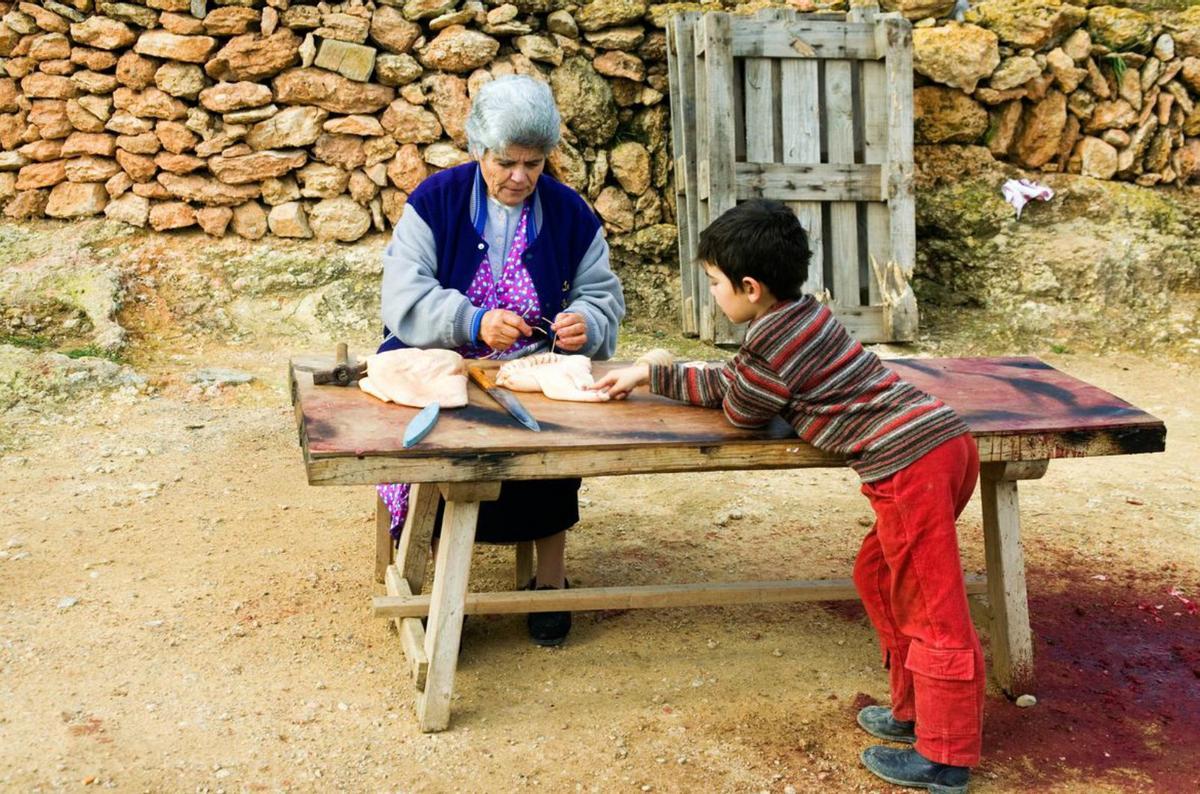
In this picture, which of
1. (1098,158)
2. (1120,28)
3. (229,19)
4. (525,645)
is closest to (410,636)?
(525,645)

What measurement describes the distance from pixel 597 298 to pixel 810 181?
4242 mm

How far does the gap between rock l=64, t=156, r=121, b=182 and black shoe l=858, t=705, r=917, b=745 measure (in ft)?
21.0

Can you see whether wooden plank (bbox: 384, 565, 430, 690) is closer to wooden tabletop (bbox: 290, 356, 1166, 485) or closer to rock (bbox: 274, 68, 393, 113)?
wooden tabletop (bbox: 290, 356, 1166, 485)

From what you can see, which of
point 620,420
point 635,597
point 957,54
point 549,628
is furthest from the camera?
point 957,54

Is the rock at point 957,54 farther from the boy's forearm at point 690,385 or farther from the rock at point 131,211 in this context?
the boy's forearm at point 690,385

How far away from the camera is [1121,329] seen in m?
8.05

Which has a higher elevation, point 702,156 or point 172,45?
point 172,45

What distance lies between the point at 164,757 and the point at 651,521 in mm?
2521

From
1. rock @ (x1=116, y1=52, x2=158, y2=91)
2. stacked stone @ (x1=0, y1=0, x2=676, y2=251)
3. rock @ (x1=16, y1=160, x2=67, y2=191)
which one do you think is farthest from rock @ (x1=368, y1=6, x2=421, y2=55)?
rock @ (x1=16, y1=160, x2=67, y2=191)

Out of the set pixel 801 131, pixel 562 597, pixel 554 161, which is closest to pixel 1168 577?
pixel 562 597

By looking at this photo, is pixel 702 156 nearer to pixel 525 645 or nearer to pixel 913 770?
pixel 525 645

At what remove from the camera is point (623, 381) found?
10.6 feet

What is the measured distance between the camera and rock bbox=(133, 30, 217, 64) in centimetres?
748

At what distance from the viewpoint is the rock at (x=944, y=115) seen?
8.27 m
